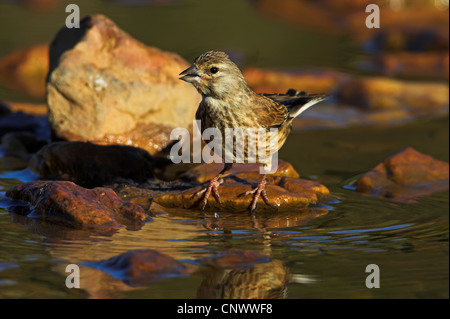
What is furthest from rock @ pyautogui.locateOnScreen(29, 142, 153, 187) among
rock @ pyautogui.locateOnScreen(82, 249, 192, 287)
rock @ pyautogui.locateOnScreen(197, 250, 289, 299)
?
rock @ pyautogui.locateOnScreen(197, 250, 289, 299)

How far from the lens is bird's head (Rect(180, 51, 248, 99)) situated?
7086 millimetres

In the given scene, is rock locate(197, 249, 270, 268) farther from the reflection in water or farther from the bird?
the bird

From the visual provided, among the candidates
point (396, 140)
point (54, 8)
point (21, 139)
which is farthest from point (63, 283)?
point (54, 8)

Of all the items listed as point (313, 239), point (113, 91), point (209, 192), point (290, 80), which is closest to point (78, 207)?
point (209, 192)

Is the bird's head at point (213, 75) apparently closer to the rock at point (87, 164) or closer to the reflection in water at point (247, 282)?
the rock at point (87, 164)

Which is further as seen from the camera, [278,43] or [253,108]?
[278,43]

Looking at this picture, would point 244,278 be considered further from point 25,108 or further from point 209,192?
point 25,108

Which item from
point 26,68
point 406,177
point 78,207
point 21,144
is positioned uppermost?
point 26,68

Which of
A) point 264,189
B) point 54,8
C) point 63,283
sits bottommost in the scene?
point 63,283

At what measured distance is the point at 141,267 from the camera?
5.29 m

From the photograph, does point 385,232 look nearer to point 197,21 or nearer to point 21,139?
point 21,139

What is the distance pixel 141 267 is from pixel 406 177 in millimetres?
3757

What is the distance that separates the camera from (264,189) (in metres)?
7.09

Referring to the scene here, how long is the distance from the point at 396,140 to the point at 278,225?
11.8 feet
